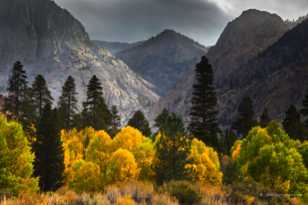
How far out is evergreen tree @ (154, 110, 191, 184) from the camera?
67.9 ft

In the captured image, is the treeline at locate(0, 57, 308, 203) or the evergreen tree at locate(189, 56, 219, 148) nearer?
the treeline at locate(0, 57, 308, 203)

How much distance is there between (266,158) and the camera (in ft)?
86.5

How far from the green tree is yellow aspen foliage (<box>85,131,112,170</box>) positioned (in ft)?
25.2

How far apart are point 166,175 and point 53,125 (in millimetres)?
18410

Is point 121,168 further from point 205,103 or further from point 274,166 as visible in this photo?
point 205,103

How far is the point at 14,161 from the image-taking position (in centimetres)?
2478

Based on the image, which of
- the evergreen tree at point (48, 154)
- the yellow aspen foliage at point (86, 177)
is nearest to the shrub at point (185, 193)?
the yellow aspen foliage at point (86, 177)

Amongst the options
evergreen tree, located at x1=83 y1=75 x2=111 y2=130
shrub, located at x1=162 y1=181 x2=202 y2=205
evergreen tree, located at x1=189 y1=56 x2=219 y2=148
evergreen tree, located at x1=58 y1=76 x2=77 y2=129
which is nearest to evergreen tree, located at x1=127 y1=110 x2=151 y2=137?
evergreen tree, located at x1=58 y1=76 x2=77 y2=129

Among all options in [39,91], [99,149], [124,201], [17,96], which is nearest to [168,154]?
[124,201]

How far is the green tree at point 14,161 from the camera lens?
76.7 feet

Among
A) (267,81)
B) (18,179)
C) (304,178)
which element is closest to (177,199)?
(18,179)

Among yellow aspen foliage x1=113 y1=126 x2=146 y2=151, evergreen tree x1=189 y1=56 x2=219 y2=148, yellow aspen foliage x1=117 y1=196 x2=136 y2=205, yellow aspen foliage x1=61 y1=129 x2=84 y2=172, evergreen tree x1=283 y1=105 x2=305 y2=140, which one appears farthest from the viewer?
evergreen tree x1=283 y1=105 x2=305 y2=140

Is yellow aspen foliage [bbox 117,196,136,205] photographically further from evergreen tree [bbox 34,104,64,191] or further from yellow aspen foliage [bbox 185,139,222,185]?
evergreen tree [bbox 34,104,64,191]

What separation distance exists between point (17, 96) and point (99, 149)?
15.5 metres
